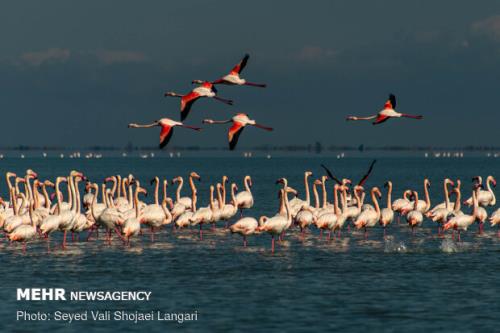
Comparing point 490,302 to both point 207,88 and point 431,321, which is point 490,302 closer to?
point 431,321

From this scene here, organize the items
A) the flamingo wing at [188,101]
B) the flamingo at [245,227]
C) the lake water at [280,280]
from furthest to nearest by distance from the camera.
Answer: the flamingo at [245,227], the flamingo wing at [188,101], the lake water at [280,280]

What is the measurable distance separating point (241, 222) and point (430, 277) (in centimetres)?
764

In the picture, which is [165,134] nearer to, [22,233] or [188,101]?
[188,101]

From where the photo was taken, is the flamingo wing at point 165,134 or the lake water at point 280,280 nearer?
the lake water at point 280,280

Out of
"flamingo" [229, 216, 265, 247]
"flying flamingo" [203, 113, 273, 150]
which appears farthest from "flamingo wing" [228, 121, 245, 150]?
"flamingo" [229, 216, 265, 247]

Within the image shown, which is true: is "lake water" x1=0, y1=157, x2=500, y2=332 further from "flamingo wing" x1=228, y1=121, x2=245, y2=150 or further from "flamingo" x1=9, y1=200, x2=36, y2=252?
"flamingo wing" x1=228, y1=121, x2=245, y2=150

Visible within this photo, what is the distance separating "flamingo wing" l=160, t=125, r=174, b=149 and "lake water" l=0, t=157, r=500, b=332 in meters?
3.54

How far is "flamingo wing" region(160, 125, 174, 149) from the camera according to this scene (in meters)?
25.2

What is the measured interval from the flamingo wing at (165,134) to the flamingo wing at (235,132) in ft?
4.95

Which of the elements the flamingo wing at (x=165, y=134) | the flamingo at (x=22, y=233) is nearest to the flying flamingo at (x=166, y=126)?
the flamingo wing at (x=165, y=134)

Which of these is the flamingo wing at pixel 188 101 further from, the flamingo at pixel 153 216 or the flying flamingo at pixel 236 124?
the flamingo at pixel 153 216

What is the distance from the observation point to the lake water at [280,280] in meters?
21.6

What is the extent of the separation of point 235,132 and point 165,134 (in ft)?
5.65

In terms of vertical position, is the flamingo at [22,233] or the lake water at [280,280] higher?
the flamingo at [22,233]
